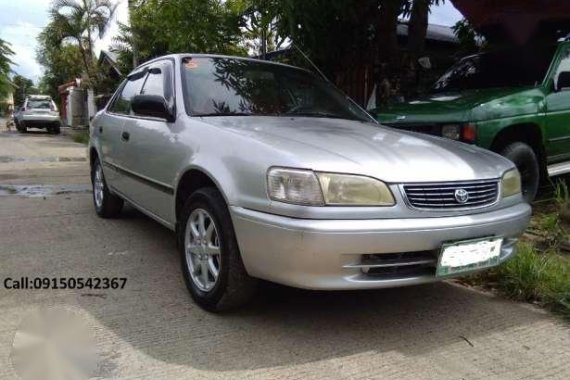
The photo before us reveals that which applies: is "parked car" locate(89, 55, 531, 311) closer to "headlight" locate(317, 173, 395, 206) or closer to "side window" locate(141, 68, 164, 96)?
"headlight" locate(317, 173, 395, 206)

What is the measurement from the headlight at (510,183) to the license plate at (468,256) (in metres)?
0.33

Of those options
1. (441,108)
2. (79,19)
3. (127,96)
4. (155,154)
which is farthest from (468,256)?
(79,19)

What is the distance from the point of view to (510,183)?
10.8ft

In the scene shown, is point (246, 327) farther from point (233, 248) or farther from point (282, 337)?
point (233, 248)

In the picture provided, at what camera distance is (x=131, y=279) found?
3824 millimetres

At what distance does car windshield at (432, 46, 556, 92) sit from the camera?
19.3 feet

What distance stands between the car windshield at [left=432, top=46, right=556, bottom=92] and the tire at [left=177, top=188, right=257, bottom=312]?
4.07 metres

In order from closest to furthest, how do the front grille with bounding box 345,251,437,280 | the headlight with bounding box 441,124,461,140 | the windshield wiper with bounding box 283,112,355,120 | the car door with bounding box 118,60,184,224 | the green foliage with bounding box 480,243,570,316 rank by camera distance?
the front grille with bounding box 345,251,437,280 < the green foliage with bounding box 480,243,570,316 < the car door with bounding box 118,60,184,224 < the windshield wiper with bounding box 283,112,355,120 < the headlight with bounding box 441,124,461,140

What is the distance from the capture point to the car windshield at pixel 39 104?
2398 centimetres

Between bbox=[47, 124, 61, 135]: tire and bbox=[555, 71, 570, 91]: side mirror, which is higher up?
bbox=[555, 71, 570, 91]: side mirror

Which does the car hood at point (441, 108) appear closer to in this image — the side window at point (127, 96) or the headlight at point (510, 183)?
the headlight at point (510, 183)

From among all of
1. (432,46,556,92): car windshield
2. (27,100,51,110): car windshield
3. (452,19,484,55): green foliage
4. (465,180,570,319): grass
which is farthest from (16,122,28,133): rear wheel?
(465,180,570,319): grass

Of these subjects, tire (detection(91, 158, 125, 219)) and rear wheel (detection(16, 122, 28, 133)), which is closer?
Answer: tire (detection(91, 158, 125, 219))

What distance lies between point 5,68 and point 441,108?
6.75 m
